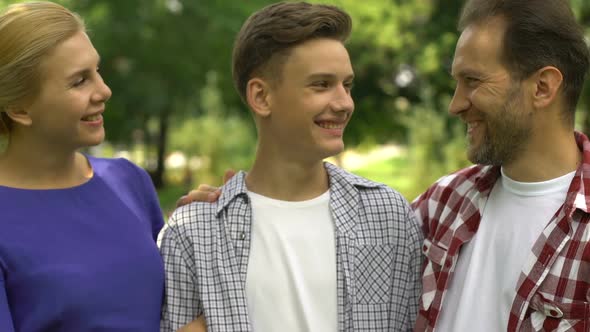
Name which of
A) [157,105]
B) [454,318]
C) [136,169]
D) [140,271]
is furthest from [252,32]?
[157,105]

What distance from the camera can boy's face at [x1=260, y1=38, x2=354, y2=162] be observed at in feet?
7.87

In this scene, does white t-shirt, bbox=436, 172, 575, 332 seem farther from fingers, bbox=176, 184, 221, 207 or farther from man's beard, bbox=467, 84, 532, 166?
fingers, bbox=176, 184, 221, 207

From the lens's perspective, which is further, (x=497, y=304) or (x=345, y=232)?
(x=345, y=232)

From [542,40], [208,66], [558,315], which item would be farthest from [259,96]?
[208,66]

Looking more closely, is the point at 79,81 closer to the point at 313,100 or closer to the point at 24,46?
the point at 24,46

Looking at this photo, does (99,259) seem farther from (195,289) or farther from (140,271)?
(195,289)

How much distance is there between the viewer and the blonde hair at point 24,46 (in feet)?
7.20

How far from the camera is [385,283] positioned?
95.4 inches

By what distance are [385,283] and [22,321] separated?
1099 mm

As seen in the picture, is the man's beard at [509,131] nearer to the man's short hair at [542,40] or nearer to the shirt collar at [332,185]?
the man's short hair at [542,40]

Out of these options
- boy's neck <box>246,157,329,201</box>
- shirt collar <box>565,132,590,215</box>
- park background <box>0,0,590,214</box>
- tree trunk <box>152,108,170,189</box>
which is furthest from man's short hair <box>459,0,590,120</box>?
tree trunk <box>152,108,170,189</box>

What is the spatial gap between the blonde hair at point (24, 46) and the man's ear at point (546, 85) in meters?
1.42

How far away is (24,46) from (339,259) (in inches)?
44.9

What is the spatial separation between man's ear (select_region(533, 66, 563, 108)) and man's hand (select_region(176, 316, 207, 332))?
121 centimetres
